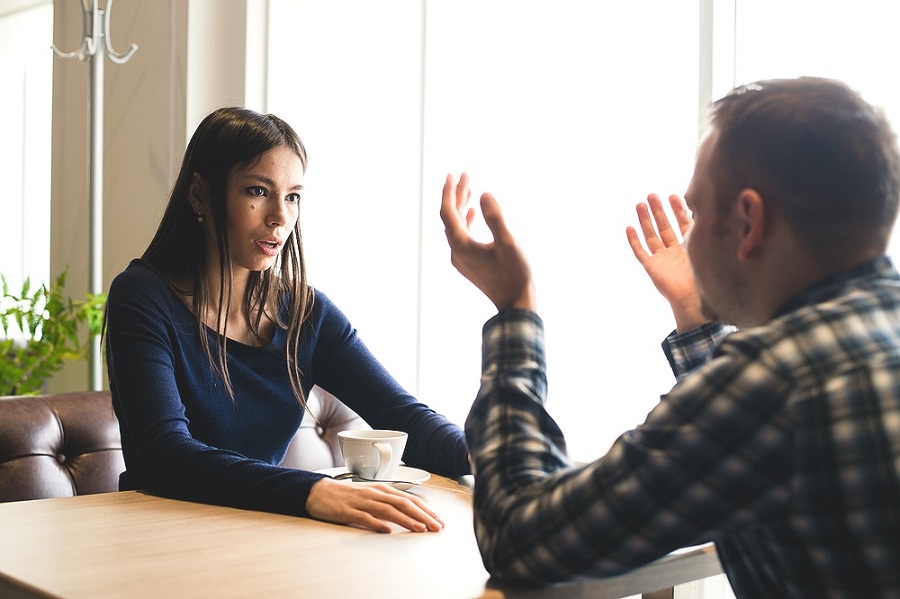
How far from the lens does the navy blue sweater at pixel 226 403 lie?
142 cm

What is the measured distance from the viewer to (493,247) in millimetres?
1081

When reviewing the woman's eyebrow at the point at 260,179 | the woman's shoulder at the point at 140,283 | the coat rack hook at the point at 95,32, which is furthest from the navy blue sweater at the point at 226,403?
the coat rack hook at the point at 95,32

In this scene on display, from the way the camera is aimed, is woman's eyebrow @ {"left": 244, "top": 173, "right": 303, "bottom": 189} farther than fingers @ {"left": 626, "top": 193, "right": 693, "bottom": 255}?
Yes

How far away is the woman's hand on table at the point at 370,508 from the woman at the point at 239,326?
0.35m

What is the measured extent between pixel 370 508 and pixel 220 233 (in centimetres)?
78

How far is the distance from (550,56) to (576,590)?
1.86 meters

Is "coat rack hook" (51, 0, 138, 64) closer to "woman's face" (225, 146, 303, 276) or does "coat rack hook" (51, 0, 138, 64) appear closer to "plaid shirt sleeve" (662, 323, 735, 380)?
"woman's face" (225, 146, 303, 276)

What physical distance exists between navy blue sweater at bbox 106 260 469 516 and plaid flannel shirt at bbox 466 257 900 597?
0.53 m

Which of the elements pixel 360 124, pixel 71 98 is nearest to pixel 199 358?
pixel 360 124

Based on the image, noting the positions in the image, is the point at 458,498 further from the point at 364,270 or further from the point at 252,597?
the point at 364,270

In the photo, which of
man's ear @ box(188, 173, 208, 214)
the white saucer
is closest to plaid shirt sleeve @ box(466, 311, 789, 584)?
the white saucer

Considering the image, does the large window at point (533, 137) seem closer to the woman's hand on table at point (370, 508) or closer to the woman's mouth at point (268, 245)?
the woman's mouth at point (268, 245)

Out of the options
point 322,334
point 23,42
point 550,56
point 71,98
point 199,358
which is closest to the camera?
point 199,358

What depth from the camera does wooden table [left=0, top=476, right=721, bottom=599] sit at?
97 centimetres
